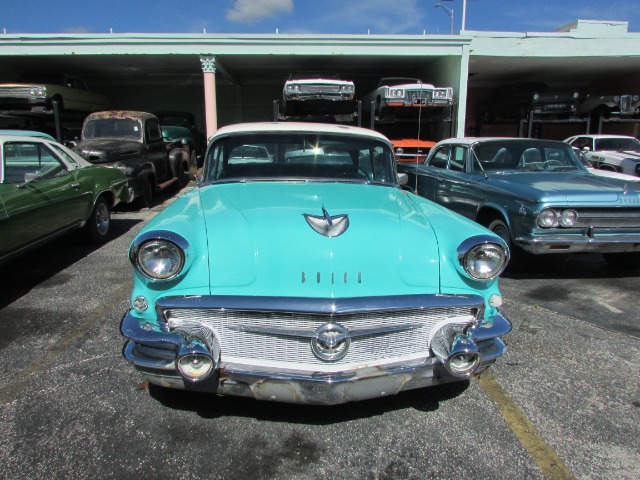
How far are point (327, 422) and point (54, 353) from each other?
2.10 metres

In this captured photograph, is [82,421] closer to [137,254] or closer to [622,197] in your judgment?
[137,254]

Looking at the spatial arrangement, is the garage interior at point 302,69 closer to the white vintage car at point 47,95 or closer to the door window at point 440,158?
the white vintage car at point 47,95

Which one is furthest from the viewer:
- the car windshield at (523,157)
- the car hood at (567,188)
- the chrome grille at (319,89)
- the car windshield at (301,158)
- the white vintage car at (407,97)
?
the white vintage car at (407,97)

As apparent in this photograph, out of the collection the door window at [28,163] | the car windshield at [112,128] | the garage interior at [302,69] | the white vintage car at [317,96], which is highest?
the garage interior at [302,69]

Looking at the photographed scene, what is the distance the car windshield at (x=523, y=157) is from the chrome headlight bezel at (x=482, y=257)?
150 inches

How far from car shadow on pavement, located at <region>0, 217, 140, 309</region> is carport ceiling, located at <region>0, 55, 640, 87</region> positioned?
29.7ft

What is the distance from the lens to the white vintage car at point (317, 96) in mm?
11000

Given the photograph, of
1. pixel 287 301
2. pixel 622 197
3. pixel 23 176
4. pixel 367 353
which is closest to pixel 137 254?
pixel 287 301

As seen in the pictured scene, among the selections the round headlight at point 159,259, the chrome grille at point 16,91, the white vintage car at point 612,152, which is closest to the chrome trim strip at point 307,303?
the round headlight at point 159,259

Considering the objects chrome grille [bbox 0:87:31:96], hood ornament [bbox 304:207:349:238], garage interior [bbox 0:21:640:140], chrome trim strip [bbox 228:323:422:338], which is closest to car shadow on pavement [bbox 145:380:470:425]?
chrome trim strip [bbox 228:323:422:338]

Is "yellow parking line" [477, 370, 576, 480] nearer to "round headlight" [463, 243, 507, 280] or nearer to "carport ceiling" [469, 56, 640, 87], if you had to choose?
"round headlight" [463, 243, 507, 280]

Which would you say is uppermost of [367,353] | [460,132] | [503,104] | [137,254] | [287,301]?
[503,104]

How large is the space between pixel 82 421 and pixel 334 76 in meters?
11.1

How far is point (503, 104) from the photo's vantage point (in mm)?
16078
